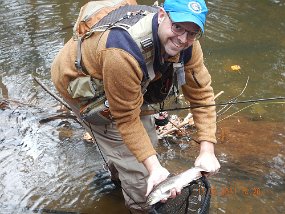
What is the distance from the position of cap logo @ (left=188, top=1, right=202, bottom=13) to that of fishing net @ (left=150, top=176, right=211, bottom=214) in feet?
3.23

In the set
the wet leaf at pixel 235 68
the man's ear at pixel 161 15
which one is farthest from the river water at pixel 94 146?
the man's ear at pixel 161 15

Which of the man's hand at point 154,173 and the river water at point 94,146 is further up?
the man's hand at point 154,173

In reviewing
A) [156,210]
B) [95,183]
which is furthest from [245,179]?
[156,210]

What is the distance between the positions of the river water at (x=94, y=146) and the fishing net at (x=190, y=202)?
0.66 meters

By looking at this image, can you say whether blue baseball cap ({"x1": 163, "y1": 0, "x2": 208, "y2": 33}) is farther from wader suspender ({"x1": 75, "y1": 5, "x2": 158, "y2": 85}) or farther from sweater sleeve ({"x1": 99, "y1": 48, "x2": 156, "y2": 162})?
sweater sleeve ({"x1": 99, "y1": 48, "x2": 156, "y2": 162})

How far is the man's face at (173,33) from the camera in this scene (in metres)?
2.23

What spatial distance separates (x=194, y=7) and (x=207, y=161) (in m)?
0.98

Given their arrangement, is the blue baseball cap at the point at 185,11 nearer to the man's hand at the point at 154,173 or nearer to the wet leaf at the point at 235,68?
the man's hand at the point at 154,173

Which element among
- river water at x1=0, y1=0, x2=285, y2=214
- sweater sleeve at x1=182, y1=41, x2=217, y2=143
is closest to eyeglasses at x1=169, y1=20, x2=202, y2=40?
sweater sleeve at x1=182, y1=41, x2=217, y2=143

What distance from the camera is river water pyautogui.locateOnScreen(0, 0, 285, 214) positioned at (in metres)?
3.63

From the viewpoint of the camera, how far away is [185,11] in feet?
7.14

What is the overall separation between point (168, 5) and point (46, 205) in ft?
7.12

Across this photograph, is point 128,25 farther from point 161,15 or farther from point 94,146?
point 94,146

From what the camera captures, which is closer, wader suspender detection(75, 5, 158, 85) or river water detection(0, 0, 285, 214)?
wader suspender detection(75, 5, 158, 85)
